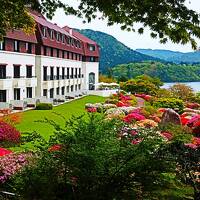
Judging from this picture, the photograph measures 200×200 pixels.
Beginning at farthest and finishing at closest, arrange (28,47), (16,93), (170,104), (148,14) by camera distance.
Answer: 1. (28,47)
2. (170,104)
3. (16,93)
4. (148,14)

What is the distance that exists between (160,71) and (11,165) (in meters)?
150

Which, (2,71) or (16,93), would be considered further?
(16,93)

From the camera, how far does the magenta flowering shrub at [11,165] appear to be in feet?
38.5

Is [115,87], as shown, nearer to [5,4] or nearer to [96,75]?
[96,75]

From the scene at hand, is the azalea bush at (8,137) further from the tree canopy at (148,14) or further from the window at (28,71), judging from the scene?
the window at (28,71)

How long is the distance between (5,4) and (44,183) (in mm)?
5525

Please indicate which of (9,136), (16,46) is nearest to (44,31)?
(16,46)

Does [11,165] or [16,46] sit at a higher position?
[16,46]

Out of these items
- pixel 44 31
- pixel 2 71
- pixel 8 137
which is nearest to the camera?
pixel 8 137

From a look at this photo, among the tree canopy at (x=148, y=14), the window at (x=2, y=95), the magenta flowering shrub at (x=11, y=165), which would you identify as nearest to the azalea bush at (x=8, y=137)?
the magenta flowering shrub at (x=11, y=165)

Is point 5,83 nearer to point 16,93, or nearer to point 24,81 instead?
point 16,93

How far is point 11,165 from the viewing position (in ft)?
40.5

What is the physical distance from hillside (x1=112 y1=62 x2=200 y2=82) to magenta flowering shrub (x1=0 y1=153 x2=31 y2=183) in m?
129

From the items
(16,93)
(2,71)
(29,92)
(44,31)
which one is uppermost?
(44,31)
